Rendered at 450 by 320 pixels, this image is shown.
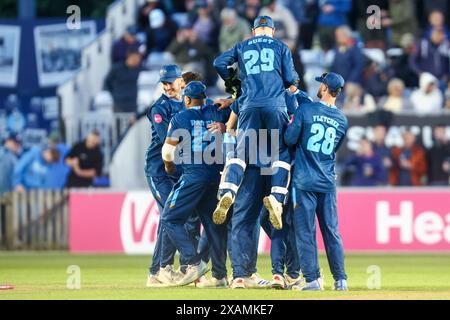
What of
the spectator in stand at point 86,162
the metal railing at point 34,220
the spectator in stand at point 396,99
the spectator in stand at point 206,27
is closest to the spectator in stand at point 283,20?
the spectator in stand at point 206,27

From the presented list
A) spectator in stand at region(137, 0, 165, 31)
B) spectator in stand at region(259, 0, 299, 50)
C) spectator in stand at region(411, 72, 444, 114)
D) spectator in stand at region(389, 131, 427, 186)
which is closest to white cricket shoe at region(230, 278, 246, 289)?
spectator in stand at region(389, 131, 427, 186)

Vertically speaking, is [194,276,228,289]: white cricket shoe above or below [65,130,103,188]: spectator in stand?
below

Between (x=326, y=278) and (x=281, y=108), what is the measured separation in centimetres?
375

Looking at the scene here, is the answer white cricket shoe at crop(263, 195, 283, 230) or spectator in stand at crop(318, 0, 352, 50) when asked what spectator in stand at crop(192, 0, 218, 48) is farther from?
white cricket shoe at crop(263, 195, 283, 230)

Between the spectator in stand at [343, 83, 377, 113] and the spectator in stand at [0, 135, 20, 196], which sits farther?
the spectator in stand at [0, 135, 20, 196]

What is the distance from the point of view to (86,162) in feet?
88.9

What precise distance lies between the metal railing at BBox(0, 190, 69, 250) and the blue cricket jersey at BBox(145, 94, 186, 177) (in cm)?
965

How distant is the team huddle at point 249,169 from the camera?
14719mm

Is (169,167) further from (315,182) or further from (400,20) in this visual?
(400,20)

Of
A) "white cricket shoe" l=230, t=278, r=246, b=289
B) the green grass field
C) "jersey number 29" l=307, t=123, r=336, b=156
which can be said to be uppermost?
"jersey number 29" l=307, t=123, r=336, b=156

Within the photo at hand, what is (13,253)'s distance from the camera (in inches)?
997

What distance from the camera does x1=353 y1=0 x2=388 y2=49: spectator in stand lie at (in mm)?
28234

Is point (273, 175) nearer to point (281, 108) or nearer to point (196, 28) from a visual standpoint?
point (281, 108)
